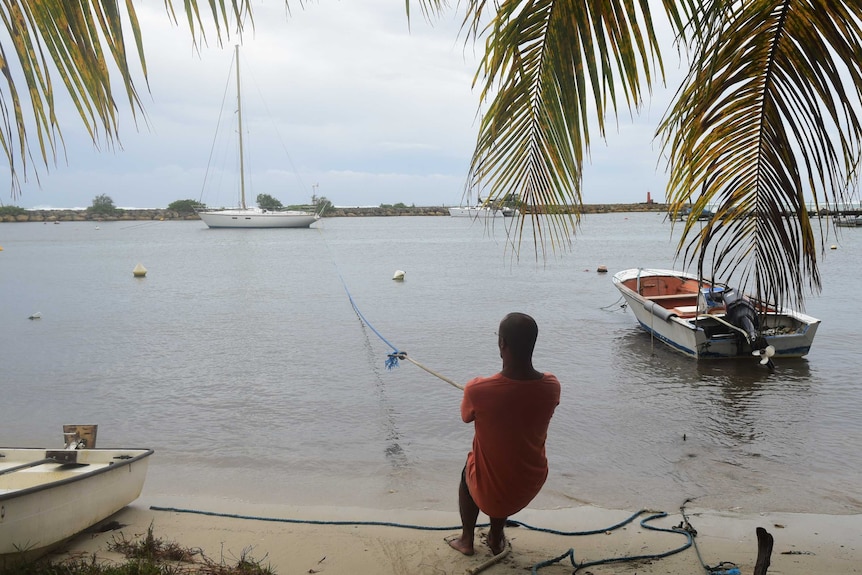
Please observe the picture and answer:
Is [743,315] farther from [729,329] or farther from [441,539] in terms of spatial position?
[441,539]

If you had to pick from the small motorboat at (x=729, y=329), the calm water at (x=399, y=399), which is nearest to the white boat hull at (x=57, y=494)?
the calm water at (x=399, y=399)

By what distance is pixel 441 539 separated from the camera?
207 inches

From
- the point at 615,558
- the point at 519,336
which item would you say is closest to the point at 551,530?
the point at 615,558

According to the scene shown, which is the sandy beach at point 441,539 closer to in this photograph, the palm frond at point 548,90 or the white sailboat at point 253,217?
the palm frond at point 548,90

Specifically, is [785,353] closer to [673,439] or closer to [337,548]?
[673,439]

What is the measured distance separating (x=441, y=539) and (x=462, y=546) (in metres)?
0.55

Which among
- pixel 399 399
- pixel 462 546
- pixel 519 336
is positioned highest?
pixel 519 336

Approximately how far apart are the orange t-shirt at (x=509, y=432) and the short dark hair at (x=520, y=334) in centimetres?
17

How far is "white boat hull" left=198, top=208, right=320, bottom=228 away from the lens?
79.3 m

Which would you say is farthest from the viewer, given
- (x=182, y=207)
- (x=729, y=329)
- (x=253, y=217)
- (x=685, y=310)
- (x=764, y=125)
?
(x=182, y=207)

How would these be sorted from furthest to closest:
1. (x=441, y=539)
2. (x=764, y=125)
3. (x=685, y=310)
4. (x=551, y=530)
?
(x=685, y=310) → (x=551, y=530) → (x=441, y=539) → (x=764, y=125)

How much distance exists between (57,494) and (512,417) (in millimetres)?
3347

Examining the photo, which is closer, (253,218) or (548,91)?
(548,91)

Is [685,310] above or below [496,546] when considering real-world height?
above
